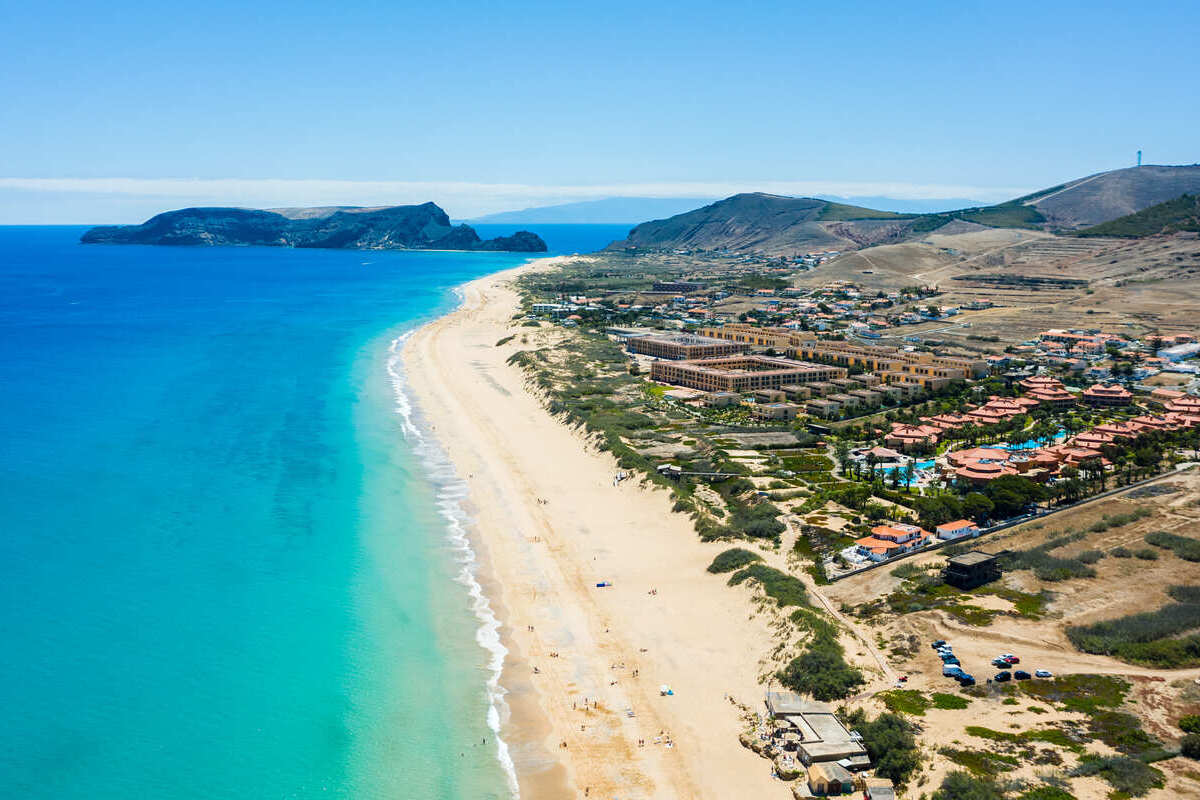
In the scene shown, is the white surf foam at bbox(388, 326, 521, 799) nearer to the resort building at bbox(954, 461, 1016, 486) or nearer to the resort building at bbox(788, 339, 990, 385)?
the resort building at bbox(954, 461, 1016, 486)

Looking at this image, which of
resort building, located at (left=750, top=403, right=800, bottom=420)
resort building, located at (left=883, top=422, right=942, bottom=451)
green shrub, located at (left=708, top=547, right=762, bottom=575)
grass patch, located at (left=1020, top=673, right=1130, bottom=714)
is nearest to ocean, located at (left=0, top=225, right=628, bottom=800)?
green shrub, located at (left=708, top=547, right=762, bottom=575)

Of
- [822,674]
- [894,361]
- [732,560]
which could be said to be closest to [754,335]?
[894,361]

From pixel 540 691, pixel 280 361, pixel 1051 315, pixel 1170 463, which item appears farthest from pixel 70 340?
pixel 1051 315

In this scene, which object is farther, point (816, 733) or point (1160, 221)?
Answer: point (1160, 221)

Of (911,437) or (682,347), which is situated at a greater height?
(682,347)

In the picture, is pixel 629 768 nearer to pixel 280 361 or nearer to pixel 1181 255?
pixel 280 361

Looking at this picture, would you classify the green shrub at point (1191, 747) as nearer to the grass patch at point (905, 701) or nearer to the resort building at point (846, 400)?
the grass patch at point (905, 701)

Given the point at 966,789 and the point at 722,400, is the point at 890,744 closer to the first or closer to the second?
the point at 966,789

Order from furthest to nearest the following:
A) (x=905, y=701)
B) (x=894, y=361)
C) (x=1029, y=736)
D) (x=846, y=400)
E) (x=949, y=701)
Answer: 1. (x=894, y=361)
2. (x=846, y=400)
3. (x=905, y=701)
4. (x=949, y=701)
5. (x=1029, y=736)
